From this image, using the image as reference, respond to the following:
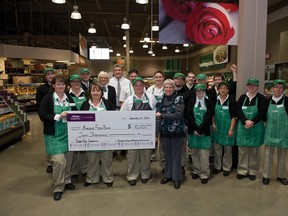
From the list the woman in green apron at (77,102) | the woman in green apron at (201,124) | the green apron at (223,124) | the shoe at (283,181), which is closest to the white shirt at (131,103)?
the woman in green apron at (201,124)

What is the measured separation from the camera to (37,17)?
13.2m

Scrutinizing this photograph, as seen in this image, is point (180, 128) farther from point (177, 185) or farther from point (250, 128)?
point (250, 128)

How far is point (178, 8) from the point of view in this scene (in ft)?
14.5

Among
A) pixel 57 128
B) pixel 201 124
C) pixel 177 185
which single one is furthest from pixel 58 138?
pixel 201 124

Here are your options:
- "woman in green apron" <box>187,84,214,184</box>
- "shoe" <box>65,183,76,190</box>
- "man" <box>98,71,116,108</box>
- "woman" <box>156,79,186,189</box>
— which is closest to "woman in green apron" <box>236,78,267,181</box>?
"woman in green apron" <box>187,84,214,184</box>

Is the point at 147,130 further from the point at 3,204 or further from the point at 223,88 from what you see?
the point at 3,204

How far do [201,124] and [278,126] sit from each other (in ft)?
3.54

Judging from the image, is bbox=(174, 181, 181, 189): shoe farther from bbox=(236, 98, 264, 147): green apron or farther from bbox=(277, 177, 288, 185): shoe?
bbox=(277, 177, 288, 185): shoe

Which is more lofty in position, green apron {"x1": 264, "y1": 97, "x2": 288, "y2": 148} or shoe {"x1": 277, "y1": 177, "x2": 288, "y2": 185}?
green apron {"x1": 264, "y1": 97, "x2": 288, "y2": 148}

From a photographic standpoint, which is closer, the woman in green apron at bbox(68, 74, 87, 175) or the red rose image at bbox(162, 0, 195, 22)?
the woman in green apron at bbox(68, 74, 87, 175)

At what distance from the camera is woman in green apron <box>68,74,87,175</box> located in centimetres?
355

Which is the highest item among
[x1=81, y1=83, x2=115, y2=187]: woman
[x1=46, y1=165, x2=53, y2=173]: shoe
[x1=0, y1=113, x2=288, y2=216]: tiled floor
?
[x1=81, y1=83, x2=115, y2=187]: woman

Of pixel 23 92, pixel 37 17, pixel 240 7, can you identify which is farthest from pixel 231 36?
pixel 37 17

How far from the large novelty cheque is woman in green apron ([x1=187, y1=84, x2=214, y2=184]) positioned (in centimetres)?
63
